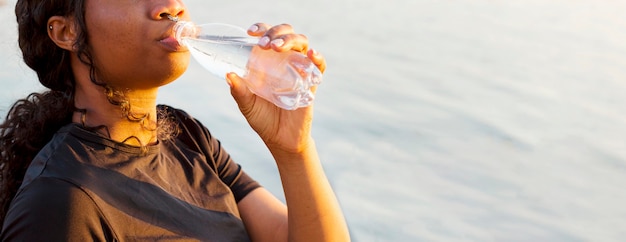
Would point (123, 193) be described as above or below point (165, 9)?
below

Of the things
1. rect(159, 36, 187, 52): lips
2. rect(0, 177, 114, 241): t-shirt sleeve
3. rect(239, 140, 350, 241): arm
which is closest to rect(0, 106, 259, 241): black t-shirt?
rect(0, 177, 114, 241): t-shirt sleeve

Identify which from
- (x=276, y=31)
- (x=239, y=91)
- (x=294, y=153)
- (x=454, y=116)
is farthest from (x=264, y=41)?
(x=454, y=116)

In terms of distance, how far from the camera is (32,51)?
1.73 meters

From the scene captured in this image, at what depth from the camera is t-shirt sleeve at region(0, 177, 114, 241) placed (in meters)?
1.46

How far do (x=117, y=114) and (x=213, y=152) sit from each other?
35 centimetres

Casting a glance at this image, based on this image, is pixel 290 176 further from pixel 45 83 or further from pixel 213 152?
pixel 45 83

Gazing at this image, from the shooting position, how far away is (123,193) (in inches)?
64.1

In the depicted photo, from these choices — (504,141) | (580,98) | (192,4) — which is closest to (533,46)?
(580,98)

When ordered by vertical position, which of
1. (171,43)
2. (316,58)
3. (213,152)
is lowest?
(213,152)

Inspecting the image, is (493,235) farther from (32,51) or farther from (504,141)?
(32,51)

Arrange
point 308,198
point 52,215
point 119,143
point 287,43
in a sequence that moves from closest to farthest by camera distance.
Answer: point 52,215, point 287,43, point 119,143, point 308,198

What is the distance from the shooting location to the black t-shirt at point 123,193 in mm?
1483

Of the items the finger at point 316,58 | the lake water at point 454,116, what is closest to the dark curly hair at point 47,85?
the finger at point 316,58

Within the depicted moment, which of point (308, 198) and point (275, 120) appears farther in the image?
point (308, 198)
